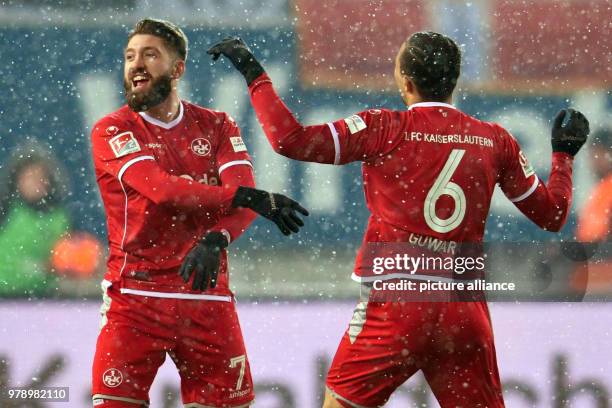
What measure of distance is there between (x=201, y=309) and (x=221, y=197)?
1.61 ft

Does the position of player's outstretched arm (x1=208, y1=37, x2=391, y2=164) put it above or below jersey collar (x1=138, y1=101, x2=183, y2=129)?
below

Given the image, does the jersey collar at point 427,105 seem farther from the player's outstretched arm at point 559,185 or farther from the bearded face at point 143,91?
the bearded face at point 143,91

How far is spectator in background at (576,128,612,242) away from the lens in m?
7.70

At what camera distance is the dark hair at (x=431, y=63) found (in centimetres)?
420

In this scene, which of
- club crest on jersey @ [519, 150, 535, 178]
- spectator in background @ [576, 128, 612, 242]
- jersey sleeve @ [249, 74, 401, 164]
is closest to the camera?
jersey sleeve @ [249, 74, 401, 164]

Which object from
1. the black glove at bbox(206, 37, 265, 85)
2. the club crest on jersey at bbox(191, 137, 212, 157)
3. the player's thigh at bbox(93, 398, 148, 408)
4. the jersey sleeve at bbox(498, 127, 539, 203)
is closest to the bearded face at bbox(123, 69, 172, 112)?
the club crest on jersey at bbox(191, 137, 212, 157)

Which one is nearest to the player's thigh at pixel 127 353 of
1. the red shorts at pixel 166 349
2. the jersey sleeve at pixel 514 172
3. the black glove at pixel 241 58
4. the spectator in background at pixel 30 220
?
the red shorts at pixel 166 349

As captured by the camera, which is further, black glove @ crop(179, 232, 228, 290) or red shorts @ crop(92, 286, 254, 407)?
red shorts @ crop(92, 286, 254, 407)

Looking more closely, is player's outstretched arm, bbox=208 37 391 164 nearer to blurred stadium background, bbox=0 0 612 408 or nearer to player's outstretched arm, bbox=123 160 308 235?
player's outstretched arm, bbox=123 160 308 235

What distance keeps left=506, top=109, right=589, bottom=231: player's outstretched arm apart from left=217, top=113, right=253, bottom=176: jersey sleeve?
117 cm

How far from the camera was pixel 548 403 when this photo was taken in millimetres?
7086

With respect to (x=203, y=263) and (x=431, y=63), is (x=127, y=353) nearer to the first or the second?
(x=203, y=263)

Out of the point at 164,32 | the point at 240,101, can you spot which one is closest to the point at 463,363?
the point at 164,32

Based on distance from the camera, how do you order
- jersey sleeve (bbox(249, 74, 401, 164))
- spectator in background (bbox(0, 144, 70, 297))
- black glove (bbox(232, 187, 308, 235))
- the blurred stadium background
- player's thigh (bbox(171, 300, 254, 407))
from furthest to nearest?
spectator in background (bbox(0, 144, 70, 297)), the blurred stadium background, player's thigh (bbox(171, 300, 254, 407)), black glove (bbox(232, 187, 308, 235)), jersey sleeve (bbox(249, 74, 401, 164))
